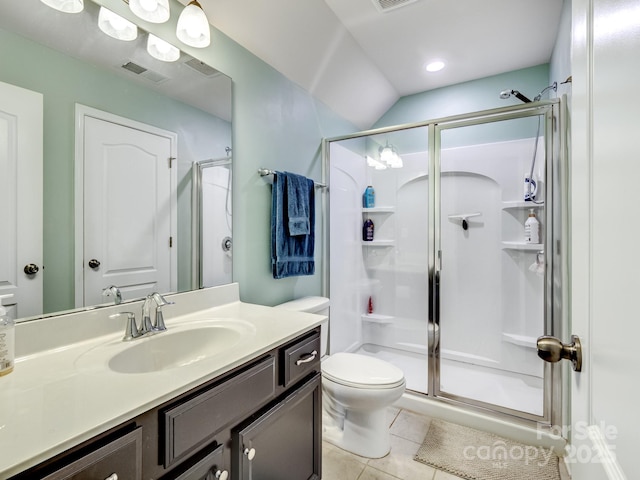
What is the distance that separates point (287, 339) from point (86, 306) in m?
0.71

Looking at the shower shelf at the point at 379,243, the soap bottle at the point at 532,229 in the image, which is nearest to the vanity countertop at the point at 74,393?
the shower shelf at the point at 379,243

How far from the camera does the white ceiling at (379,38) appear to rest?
1.69 metres

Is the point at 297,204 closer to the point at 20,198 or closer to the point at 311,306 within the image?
the point at 311,306

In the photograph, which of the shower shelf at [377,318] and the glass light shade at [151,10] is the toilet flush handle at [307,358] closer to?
the glass light shade at [151,10]

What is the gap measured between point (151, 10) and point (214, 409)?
4.70 feet

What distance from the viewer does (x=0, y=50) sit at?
2.93ft

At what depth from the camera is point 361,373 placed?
66.4 inches

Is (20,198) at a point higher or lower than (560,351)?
higher

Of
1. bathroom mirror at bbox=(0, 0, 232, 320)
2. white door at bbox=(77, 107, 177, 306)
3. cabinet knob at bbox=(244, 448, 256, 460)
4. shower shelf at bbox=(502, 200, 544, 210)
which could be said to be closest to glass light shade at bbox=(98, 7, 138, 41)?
bathroom mirror at bbox=(0, 0, 232, 320)

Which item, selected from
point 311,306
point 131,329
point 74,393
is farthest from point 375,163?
point 74,393

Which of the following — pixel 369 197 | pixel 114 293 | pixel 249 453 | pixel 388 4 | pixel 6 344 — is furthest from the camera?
pixel 369 197

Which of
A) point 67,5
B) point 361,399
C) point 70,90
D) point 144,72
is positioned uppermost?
point 67,5

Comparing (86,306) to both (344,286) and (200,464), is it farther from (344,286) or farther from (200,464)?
(344,286)

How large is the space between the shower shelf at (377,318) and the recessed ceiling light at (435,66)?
213cm
